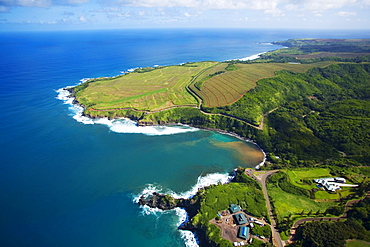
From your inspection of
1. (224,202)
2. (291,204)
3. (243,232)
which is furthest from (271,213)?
(224,202)

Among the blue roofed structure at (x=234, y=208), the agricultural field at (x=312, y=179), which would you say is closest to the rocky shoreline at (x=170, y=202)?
the blue roofed structure at (x=234, y=208)

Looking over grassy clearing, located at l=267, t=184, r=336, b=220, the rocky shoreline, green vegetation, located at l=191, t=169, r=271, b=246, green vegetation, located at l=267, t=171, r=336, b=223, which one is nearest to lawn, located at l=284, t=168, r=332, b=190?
green vegetation, located at l=267, t=171, r=336, b=223

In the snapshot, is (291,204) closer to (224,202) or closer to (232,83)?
(224,202)

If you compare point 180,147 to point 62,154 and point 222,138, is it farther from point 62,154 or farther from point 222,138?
point 62,154

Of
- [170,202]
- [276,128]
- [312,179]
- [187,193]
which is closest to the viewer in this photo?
[170,202]

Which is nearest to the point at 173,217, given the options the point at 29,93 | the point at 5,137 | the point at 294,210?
the point at 294,210
